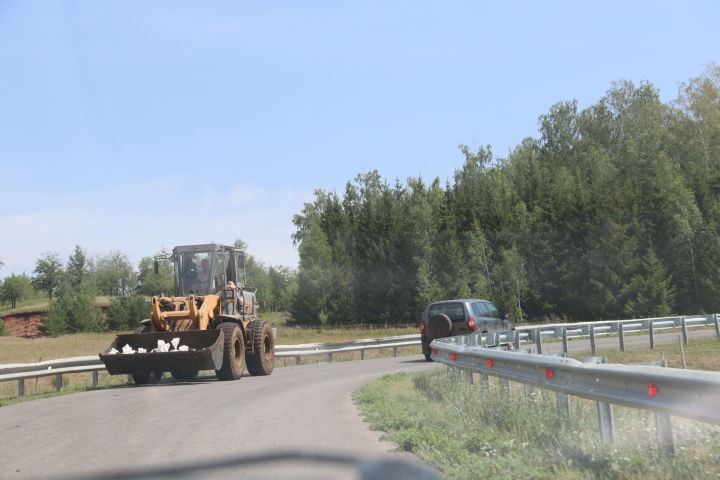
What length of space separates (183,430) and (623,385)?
5.35m

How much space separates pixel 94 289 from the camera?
312 feet

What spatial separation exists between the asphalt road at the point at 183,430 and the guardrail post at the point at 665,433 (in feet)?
7.55

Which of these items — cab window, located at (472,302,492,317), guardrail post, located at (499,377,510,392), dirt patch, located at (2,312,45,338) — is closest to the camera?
guardrail post, located at (499,377,510,392)

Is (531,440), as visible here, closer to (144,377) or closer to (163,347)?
(163,347)

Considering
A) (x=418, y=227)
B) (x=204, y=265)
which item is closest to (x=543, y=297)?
(x=418, y=227)

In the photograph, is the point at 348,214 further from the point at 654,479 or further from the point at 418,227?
the point at 654,479

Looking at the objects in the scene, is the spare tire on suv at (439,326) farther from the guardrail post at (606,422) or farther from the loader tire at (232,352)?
the guardrail post at (606,422)

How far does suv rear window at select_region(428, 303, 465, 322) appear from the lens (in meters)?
19.7

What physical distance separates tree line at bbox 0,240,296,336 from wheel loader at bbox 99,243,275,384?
38099mm

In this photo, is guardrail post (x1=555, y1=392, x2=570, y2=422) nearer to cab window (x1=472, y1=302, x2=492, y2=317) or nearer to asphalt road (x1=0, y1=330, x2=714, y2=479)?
asphalt road (x1=0, y1=330, x2=714, y2=479)

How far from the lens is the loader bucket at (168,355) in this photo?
15102mm

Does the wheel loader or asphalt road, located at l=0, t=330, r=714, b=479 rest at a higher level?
the wheel loader

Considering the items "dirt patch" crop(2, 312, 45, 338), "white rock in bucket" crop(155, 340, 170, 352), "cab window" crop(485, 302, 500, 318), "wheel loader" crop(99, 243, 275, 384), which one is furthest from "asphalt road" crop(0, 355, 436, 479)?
"dirt patch" crop(2, 312, 45, 338)

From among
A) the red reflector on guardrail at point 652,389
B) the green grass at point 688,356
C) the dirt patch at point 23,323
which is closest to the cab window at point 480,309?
the green grass at point 688,356
